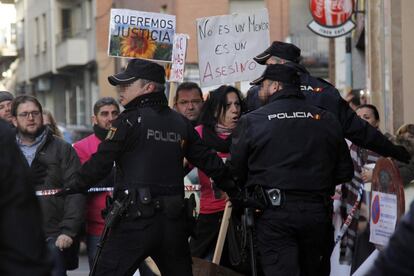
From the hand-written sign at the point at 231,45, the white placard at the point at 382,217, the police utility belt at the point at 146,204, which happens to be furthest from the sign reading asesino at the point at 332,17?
the police utility belt at the point at 146,204

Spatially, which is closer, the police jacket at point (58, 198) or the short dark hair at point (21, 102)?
the police jacket at point (58, 198)

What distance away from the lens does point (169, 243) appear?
294 inches

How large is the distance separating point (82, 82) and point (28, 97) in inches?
1622

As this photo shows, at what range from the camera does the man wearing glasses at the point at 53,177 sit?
8.80 metres

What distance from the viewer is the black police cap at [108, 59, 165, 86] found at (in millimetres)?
7719

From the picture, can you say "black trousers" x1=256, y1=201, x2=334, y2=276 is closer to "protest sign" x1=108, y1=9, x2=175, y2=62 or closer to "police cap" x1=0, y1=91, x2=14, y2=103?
"police cap" x1=0, y1=91, x2=14, y2=103

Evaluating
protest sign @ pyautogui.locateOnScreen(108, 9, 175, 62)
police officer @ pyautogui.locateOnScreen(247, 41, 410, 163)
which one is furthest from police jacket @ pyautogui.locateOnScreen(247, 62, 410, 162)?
protest sign @ pyautogui.locateOnScreen(108, 9, 175, 62)

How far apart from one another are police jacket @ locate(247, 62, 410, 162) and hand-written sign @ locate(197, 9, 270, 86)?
2.97 m

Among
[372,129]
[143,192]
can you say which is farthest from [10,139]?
[372,129]

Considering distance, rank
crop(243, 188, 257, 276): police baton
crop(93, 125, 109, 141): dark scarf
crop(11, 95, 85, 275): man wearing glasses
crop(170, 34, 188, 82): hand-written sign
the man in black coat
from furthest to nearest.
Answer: crop(170, 34, 188, 82): hand-written sign < crop(93, 125, 109, 141): dark scarf < crop(11, 95, 85, 275): man wearing glasses < crop(243, 188, 257, 276): police baton < the man in black coat

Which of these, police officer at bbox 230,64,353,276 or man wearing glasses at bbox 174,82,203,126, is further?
man wearing glasses at bbox 174,82,203,126

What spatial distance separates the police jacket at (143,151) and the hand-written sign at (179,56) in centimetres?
434

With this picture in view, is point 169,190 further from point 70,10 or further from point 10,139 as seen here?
point 70,10

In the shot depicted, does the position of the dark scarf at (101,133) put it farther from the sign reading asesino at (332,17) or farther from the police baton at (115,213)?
the sign reading asesino at (332,17)
